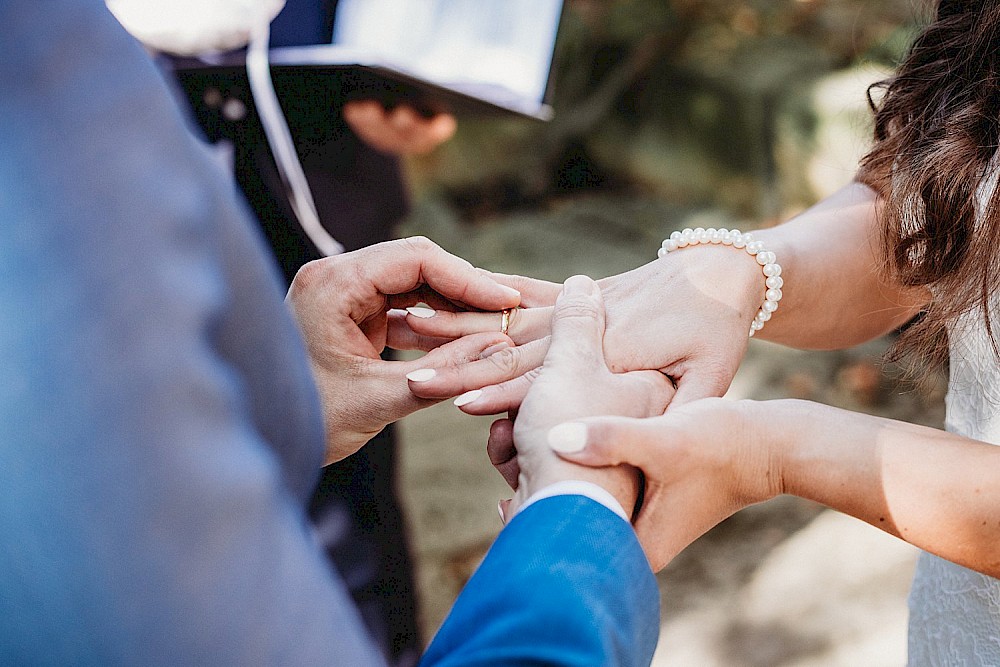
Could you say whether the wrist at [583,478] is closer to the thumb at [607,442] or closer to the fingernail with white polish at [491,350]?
the thumb at [607,442]

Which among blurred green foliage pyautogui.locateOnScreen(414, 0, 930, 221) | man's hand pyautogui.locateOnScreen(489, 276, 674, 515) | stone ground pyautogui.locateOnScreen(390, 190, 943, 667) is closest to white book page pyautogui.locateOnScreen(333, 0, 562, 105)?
man's hand pyautogui.locateOnScreen(489, 276, 674, 515)

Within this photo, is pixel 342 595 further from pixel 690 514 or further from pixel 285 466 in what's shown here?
pixel 690 514

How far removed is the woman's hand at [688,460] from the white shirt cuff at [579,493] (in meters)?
0.07

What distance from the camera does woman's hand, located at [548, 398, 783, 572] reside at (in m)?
0.82

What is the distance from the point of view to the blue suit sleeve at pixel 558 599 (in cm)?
50

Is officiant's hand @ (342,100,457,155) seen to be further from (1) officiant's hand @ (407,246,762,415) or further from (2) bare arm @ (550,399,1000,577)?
(2) bare arm @ (550,399,1000,577)

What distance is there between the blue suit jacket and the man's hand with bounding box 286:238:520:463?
674mm

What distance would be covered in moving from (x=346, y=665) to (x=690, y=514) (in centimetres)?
53

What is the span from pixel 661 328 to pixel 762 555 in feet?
4.56

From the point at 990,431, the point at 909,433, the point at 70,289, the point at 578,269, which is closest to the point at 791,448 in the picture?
the point at 909,433

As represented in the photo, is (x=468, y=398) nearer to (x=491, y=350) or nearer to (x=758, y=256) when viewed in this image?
(x=491, y=350)

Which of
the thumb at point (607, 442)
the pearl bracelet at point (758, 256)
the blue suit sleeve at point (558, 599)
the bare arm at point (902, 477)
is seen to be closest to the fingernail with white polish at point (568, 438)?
the thumb at point (607, 442)

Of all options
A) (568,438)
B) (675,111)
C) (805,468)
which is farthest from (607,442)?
(675,111)

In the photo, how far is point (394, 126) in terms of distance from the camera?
165 centimetres
